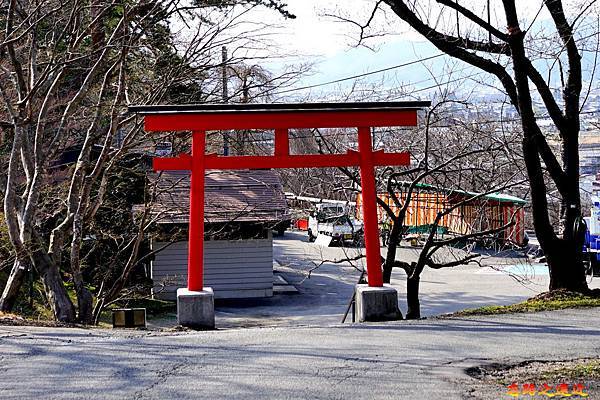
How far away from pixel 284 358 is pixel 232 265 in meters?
19.6

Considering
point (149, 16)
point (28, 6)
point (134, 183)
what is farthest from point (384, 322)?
point (134, 183)

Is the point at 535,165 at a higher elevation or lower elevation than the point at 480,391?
higher

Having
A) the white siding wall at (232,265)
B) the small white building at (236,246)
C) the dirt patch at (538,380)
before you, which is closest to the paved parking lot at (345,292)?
the white siding wall at (232,265)

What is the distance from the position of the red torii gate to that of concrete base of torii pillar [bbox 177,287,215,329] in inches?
8.2

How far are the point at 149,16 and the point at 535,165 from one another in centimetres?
788

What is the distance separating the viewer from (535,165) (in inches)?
493

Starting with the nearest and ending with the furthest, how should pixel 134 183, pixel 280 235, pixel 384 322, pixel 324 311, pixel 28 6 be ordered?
1. pixel 384 322
2. pixel 28 6
3. pixel 134 183
4. pixel 324 311
5. pixel 280 235

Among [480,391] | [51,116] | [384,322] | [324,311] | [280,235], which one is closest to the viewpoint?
[480,391]

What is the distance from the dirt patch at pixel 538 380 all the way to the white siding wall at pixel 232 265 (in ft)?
65.2

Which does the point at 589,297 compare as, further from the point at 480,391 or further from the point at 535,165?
the point at 480,391

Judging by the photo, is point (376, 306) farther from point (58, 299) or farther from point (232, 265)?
point (232, 265)

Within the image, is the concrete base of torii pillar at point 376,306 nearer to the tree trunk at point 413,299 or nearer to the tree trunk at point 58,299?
the tree trunk at point 413,299

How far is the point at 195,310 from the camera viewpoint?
11.7 metres

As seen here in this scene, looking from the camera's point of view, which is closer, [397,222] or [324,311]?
[397,222]
